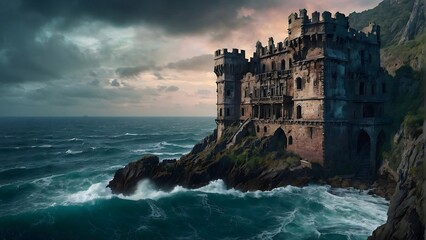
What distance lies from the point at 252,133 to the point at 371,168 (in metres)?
20.1

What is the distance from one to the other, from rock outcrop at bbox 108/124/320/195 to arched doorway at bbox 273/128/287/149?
0.23 m

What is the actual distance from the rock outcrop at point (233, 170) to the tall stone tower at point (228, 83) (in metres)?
11.8

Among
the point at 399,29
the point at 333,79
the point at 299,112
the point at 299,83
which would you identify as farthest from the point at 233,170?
the point at 399,29

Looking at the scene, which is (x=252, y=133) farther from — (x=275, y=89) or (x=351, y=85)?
(x=351, y=85)

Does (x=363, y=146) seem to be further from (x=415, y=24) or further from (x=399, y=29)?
(x=399, y=29)

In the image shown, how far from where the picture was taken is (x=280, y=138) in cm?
5534

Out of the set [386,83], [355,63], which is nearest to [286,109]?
[355,63]

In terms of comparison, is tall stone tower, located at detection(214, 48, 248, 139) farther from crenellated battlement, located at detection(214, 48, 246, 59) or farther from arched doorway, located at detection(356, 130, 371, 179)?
arched doorway, located at detection(356, 130, 371, 179)

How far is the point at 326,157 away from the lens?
4766 cm

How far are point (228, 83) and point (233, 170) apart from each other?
20501 mm

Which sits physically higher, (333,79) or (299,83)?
(333,79)

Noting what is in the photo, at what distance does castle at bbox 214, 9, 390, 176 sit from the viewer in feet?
156

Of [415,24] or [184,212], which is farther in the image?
[415,24]

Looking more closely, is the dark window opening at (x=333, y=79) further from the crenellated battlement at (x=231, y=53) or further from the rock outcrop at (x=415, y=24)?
the rock outcrop at (x=415, y=24)
